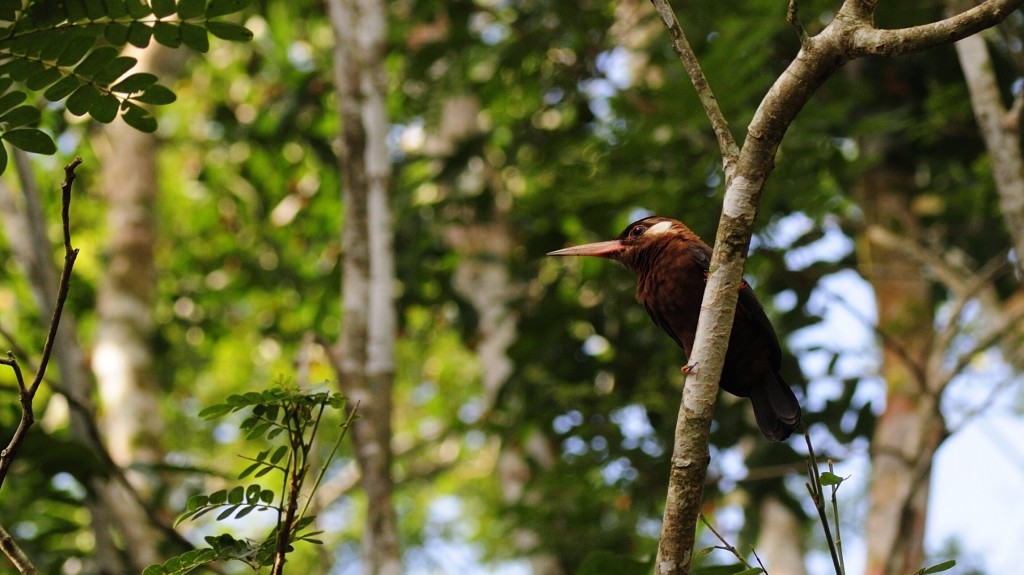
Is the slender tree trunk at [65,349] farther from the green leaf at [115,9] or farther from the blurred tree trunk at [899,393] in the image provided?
the blurred tree trunk at [899,393]

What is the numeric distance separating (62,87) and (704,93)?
136cm

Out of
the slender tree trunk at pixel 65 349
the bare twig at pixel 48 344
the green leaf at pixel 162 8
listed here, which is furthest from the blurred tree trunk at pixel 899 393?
the bare twig at pixel 48 344

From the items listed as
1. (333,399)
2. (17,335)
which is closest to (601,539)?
(333,399)

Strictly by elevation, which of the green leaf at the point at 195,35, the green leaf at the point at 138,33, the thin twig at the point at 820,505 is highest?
the green leaf at the point at 195,35

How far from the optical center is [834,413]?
5.09 meters

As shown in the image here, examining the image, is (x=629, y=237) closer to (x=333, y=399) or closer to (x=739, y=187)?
(x=739, y=187)

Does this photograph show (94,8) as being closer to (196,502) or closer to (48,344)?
(48,344)

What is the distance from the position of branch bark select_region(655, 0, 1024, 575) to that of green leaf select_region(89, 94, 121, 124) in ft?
4.37

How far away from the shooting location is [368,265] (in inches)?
156

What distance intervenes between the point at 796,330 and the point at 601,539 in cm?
138

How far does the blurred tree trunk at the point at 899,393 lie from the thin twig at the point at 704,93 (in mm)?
2762

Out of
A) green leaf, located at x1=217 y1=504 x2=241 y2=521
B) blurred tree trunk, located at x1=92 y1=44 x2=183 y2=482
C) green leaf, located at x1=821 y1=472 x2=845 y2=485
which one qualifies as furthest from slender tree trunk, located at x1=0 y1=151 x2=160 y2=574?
green leaf, located at x1=821 y1=472 x2=845 y2=485

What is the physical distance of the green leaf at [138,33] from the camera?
2.36 m

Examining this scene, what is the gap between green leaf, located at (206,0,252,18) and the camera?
96.4 inches
